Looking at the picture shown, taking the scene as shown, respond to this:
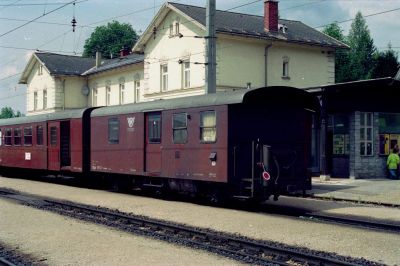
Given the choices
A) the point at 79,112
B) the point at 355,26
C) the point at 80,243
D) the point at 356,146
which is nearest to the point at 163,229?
the point at 80,243

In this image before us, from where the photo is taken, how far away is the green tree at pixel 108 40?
240 ft

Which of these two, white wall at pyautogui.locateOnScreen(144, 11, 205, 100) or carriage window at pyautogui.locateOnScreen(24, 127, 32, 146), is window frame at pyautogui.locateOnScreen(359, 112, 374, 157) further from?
carriage window at pyautogui.locateOnScreen(24, 127, 32, 146)

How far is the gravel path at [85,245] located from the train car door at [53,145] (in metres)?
10.3

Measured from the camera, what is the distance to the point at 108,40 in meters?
74.0

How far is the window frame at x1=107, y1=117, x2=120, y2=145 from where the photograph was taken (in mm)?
19641

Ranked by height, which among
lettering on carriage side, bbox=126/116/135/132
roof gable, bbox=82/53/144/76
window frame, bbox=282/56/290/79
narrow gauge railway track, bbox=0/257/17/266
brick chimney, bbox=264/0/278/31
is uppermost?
brick chimney, bbox=264/0/278/31

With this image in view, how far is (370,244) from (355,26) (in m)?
71.0

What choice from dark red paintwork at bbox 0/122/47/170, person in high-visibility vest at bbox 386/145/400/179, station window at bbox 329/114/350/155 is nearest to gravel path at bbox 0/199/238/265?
dark red paintwork at bbox 0/122/47/170

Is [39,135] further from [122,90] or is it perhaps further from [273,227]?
[122,90]

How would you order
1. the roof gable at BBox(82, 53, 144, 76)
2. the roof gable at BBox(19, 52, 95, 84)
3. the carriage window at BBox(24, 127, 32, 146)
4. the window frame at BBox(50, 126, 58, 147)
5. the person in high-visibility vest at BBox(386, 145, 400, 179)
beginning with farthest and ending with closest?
the roof gable at BBox(19, 52, 95, 84), the roof gable at BBox(82, 53, 144, 76), the carriage window at BBox(24, 127, 32, 146), the person in high-visibility vest at BBox(386, 145, 400, 179), the window frame at BBox(50, 126, 58, 147)

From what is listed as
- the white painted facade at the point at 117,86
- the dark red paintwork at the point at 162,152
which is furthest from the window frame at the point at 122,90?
the dark red paintwork at the point at 162,152

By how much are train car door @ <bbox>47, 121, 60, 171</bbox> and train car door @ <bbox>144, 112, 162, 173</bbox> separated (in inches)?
270

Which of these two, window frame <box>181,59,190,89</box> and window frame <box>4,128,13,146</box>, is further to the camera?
window frame <box>181,59,190,89</box>

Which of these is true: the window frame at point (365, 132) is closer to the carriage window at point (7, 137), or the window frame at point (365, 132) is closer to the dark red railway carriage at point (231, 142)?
the dark red railway carriage at point (231, 142)
